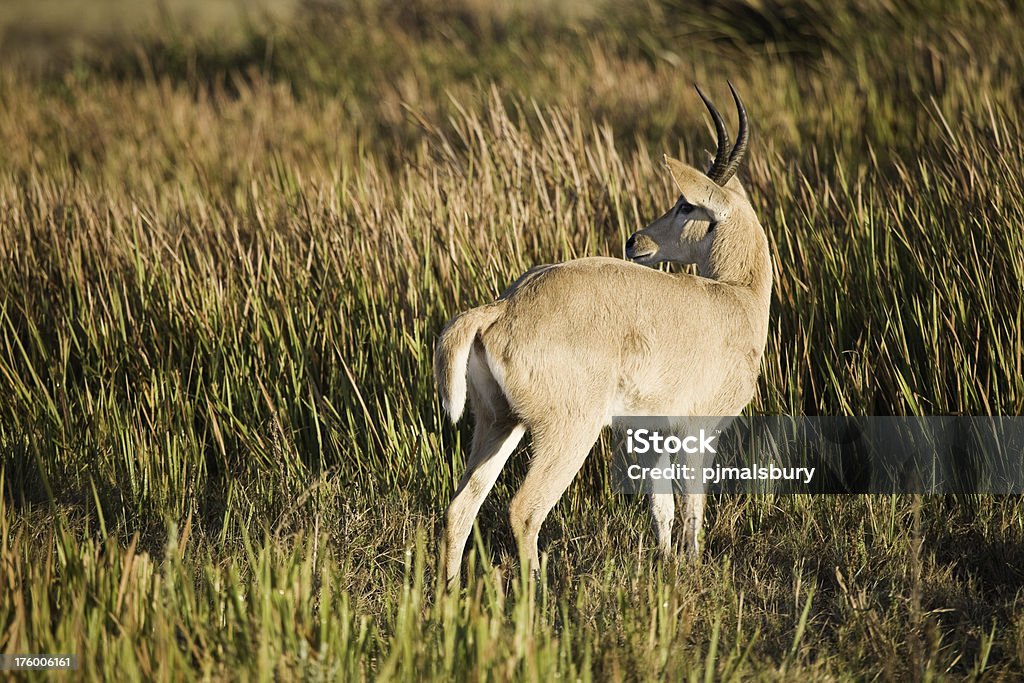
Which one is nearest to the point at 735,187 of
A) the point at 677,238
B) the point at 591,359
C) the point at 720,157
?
the point at 720,157

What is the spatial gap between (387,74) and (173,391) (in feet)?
20.7

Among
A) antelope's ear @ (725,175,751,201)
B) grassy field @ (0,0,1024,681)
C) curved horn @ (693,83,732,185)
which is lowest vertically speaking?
grassy field @ (0,0,1024,681)

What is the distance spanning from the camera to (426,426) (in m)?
4.07

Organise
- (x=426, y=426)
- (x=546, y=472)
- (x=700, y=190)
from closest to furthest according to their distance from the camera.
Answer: (x=546, y=472)
(x=700, y=190)
(x=426, y=426)

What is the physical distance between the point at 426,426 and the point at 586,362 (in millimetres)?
1195

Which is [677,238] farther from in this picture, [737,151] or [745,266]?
[737,151]

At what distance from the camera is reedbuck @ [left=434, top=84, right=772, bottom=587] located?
300cm

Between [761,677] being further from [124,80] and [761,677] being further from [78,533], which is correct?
[124,80]

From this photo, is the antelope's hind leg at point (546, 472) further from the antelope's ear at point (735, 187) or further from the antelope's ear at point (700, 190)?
the antelope's ear at point (735, 187)

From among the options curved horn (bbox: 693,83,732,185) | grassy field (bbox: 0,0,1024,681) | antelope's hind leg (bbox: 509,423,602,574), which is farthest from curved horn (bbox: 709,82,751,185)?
antelope's hind leg (bbox: 509,423,602,574)

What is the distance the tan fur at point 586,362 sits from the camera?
3002 millimetres

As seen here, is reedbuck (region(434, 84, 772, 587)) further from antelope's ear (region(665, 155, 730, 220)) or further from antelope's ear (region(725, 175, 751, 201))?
antelope's ear (region(725, 175, 751, 201))

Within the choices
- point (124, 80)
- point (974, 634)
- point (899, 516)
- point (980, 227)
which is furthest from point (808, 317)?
point (124, 80)

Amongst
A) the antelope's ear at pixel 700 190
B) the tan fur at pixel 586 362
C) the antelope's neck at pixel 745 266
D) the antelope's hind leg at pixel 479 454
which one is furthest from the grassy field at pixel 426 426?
the antelope's ear at pixel 700 190
